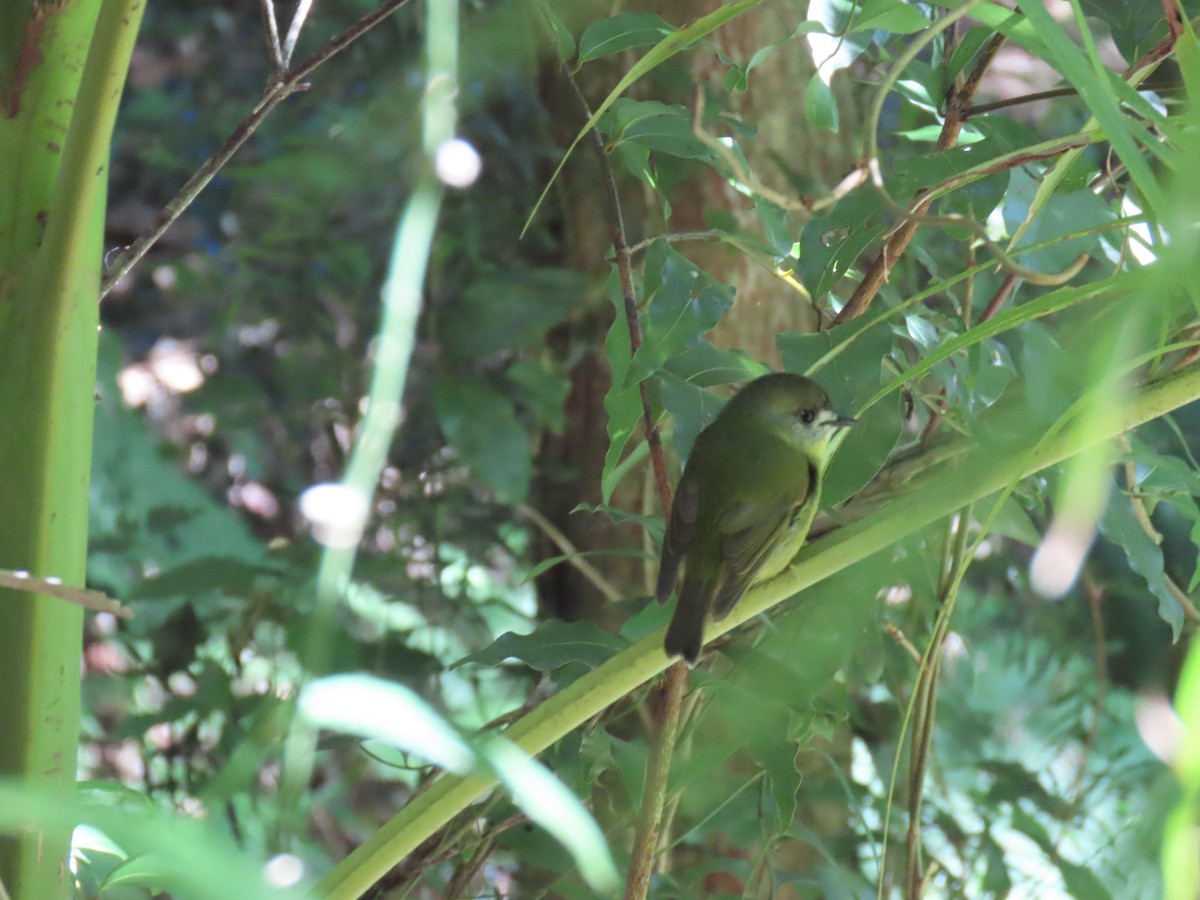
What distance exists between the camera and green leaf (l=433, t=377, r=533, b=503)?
7.78 feet

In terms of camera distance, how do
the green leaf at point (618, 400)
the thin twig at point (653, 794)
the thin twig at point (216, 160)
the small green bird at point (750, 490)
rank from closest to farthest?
the thin twig at point (216, 160)
the thin twig at point (653, 794)
the green leaf at point (618, 400)
the small green bird at point (750, 490)

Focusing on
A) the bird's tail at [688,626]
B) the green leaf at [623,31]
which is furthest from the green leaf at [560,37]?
the bird's tail at [688,626]

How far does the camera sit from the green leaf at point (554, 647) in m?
1.24

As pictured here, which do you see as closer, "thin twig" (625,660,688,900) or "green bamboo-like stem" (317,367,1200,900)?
"green bamboo-like stem" (317,367,1200,900)

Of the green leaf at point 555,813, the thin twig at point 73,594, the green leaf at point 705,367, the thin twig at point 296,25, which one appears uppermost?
the thin twig at point 296,25

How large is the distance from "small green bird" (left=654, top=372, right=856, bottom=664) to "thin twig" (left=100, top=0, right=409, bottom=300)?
31.5 inches

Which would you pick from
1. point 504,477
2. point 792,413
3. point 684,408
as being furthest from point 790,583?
point 504,477

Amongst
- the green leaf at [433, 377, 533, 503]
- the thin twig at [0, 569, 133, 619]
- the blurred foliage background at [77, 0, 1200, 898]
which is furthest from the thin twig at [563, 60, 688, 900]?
the green leaf at [433, 377, 533, 503]

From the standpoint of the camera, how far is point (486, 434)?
2.43 metres

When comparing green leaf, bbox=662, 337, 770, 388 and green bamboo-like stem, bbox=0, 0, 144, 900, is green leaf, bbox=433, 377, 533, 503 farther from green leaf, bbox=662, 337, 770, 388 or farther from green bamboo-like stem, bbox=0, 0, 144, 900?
green bamboo-like stem, bbox=0, 0, 144, 900

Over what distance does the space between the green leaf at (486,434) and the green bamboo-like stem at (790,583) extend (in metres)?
1.43

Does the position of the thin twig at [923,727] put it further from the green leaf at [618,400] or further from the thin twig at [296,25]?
the thin twig at [296,25]

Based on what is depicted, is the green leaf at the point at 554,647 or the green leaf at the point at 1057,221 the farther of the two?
the green leaf at the point at 554,647

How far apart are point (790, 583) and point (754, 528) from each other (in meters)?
0.93
